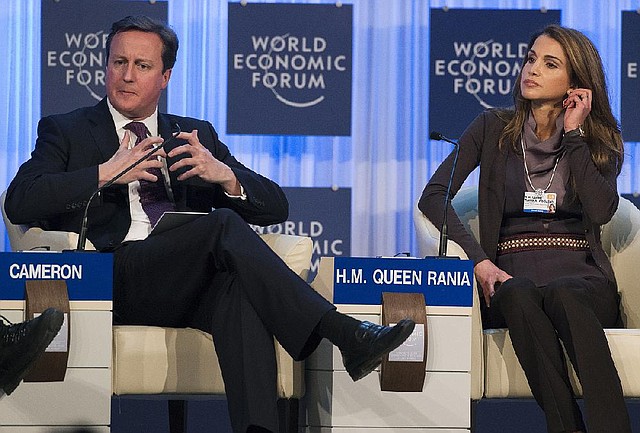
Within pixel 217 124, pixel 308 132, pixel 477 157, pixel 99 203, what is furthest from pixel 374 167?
pixel 99 203

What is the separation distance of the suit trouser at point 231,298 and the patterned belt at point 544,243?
995 mm

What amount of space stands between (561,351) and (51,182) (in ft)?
5.45

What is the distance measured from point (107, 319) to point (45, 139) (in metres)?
0.89

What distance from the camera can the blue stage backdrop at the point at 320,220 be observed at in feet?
16.9

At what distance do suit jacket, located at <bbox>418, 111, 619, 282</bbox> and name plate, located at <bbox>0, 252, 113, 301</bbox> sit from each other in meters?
1.22

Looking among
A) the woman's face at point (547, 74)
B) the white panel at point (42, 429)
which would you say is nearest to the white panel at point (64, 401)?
the white panel at point (42, 429)

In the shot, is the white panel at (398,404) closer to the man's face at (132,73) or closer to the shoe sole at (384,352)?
the shoe sole at (384,352)

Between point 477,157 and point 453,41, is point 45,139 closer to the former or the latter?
point 477,157

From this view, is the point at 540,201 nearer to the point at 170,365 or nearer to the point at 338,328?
the point at 338,328

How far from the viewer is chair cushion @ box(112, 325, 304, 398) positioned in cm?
349

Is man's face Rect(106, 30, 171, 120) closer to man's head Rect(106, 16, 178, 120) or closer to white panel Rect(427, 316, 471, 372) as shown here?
man's head Rect(106, 16, 178, 120)

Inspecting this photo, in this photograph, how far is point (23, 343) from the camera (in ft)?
9.94

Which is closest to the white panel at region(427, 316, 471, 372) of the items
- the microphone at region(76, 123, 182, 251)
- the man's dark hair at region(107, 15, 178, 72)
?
the microphone at region(76, 123, 182, 251)

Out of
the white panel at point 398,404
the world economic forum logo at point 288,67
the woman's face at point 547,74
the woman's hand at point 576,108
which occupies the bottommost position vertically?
the white panel at point 398,404
